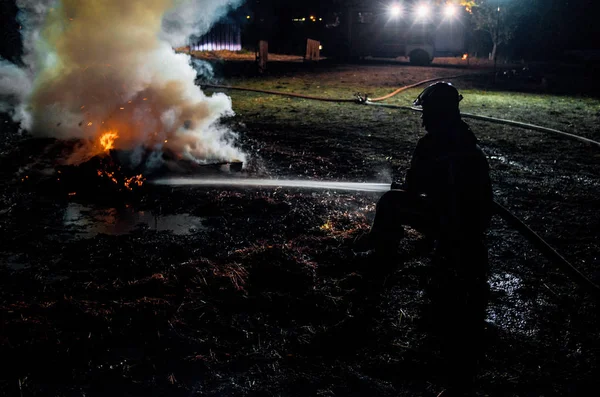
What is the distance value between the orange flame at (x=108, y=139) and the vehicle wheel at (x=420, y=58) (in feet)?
79.3

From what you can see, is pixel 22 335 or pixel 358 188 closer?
pixel 22 335

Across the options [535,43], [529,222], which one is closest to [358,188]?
[529,222]

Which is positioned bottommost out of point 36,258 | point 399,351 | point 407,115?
point 399,351

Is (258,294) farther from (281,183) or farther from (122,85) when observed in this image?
(122,85)

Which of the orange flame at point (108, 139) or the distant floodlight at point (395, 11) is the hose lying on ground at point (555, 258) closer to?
the orange flame at point (108, 139)

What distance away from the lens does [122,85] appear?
803cm

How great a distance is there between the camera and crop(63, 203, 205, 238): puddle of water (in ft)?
16.7

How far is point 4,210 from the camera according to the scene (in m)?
5.43

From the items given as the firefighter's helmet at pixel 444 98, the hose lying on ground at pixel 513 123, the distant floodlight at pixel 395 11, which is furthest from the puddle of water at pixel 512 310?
the distant floodlight at pixel 395 11

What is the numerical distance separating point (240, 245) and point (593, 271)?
3.59m

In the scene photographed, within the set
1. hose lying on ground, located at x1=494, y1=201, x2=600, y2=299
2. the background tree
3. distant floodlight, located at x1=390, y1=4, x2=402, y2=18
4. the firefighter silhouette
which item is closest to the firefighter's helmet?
the firefighter silhouette

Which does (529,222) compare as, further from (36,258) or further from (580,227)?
(36,258)

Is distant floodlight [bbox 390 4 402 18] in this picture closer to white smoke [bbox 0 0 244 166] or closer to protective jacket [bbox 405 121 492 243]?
white smoke [bbox 0 0 244 166]

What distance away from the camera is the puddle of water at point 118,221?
5.09 m
